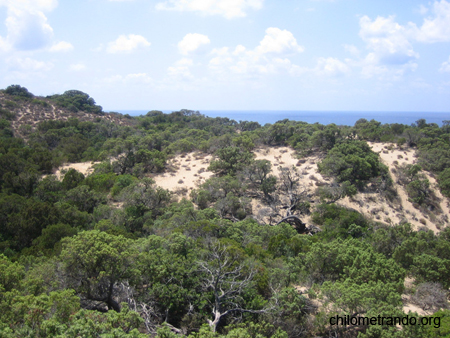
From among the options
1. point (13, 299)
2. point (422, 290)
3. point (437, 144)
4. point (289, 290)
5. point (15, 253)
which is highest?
point (437, 144)

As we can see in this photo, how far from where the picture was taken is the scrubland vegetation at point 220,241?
9.91 metres

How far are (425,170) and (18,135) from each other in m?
59.1

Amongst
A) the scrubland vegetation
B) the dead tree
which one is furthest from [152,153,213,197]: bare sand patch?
the dead tree

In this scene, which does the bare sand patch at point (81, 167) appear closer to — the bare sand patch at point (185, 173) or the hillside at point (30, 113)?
the bare sand patch at point (185, 173)

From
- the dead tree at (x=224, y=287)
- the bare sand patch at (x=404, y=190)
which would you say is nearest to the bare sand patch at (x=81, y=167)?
the dead tree at (x=224, y=287)

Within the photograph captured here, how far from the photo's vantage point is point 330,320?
32.8 ft

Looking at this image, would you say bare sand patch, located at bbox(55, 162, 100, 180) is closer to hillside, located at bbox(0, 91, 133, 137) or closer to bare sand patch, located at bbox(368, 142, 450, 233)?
hillside, located at bbox(0, 91, 133, 137)

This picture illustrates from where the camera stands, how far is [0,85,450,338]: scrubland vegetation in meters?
9.91

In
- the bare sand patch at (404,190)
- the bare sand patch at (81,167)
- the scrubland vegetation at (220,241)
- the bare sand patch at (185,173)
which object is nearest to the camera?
the scrubland vegetation at (220,241)

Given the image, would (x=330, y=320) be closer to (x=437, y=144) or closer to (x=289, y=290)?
(x=289, y=290)

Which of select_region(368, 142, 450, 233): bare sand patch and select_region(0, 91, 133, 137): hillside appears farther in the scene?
select_region(0, 91, 133, 137): hillside

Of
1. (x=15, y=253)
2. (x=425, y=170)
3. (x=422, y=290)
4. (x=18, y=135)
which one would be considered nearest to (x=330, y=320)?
(x=422, y=290)

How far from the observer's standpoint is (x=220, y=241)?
50.9 ft

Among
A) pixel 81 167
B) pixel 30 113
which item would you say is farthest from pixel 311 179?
pixel 30 113
